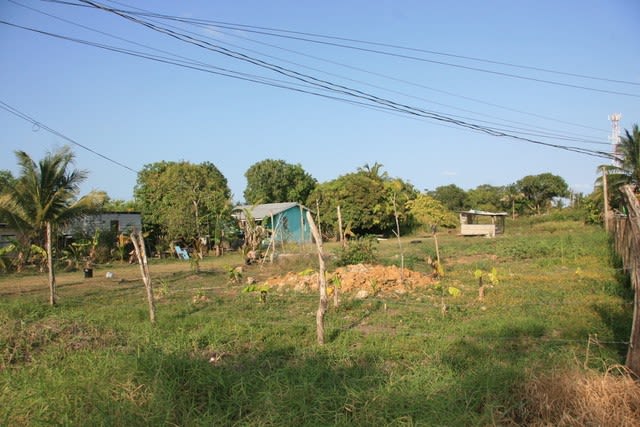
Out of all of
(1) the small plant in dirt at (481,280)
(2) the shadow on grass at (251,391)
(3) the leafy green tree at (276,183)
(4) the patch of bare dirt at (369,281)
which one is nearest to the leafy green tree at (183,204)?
(4) the patch of bare dirt at (369,281)

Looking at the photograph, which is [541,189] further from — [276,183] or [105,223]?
[105,223]

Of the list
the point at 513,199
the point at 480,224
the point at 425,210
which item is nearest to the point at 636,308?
the point at 480,224

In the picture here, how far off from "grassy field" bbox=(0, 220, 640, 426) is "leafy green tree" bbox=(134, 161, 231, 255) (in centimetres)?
1492

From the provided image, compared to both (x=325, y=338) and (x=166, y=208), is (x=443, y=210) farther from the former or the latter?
(x=325, y=338)

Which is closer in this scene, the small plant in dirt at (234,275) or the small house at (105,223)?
the small plant in dirt at (234,275)

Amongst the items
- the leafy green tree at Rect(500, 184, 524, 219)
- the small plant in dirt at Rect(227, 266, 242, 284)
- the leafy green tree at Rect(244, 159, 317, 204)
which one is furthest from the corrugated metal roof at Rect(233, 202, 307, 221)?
the leafy green tree at Rect(500, 184, 524, 219)

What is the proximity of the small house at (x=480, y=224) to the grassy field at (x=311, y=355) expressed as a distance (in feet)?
83.1

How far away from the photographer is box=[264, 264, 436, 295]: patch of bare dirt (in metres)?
12.7

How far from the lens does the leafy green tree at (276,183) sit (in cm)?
4875

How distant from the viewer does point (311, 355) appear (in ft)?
20.8

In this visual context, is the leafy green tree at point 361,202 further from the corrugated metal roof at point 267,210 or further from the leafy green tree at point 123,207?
the leafy green tree at point 123,207

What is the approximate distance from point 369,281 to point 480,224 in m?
30.6

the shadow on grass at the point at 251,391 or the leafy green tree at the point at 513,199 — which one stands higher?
the leafy green tree at the point at 513,199

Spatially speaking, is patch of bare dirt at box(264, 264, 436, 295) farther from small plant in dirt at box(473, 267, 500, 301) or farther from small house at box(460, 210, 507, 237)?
small house at box(460, 210, 507, 237)
